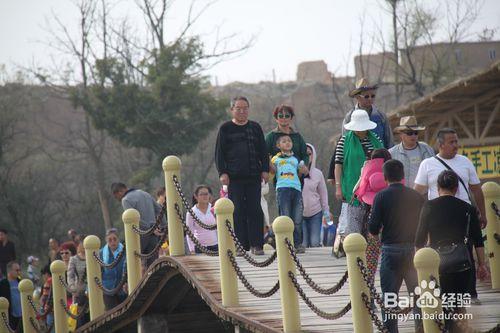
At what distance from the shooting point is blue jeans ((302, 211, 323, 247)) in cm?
1516

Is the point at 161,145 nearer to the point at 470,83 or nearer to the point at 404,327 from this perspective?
the point at 470,83

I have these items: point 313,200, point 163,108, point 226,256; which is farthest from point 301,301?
point 163,108

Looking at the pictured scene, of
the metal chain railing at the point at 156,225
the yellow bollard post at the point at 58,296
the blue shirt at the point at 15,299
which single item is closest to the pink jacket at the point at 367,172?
the metal chain railing at the point at 156,225

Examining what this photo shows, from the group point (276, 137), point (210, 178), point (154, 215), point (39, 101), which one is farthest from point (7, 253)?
Answer: point (39, 101)

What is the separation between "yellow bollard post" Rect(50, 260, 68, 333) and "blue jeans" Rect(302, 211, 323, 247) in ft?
13.7

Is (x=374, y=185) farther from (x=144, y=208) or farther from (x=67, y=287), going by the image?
(x=67, y=287)

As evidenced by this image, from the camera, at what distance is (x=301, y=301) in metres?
11.6

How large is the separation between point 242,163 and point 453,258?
4.49 metres

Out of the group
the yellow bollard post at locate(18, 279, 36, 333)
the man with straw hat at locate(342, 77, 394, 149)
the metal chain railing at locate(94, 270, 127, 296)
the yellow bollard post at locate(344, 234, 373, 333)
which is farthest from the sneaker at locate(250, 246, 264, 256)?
the yellow bollard post at locate(18, 279, 36, 333)

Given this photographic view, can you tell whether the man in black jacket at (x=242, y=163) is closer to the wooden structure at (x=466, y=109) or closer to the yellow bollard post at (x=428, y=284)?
the yellow bollard post at (x=428, y=284)

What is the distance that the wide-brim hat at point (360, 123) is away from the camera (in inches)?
487

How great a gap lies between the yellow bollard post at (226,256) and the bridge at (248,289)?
1 centimetres

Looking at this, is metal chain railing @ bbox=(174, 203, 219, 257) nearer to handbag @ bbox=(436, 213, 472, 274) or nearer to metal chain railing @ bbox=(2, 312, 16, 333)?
handbag @ bbox=(436, 213, 472, 274)

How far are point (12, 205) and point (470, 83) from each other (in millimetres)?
22025
